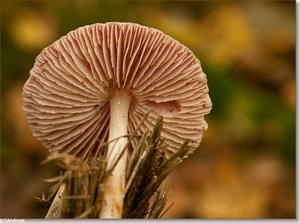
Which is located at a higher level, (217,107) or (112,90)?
(112,90)

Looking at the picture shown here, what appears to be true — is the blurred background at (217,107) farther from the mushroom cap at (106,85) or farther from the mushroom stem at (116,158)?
the mushroom stem at (116,158)

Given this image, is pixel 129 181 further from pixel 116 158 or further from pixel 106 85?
pixel 106 85

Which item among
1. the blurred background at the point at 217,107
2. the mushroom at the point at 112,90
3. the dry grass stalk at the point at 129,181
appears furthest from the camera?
the blurred background at the point at 217,107

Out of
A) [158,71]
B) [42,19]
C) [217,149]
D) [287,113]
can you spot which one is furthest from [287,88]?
[158,71]

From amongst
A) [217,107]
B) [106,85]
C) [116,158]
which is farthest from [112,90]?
[217,107]

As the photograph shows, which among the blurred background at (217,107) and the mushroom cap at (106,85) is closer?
the mushroom cap at (106,85)

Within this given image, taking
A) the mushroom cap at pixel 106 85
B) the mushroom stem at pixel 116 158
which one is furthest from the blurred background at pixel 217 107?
the mushroom stem at pixel 116 158
